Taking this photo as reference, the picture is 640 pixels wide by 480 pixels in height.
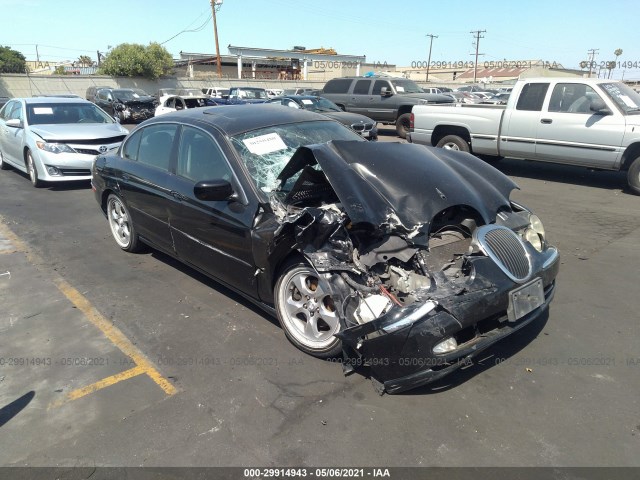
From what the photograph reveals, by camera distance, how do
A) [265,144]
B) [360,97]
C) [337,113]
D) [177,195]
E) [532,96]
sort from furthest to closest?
1. [360,97]
2. [337,113]
3. [532,96]
4. [177,195]
5. [265,144]

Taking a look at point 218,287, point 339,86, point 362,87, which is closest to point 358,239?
point 218,287

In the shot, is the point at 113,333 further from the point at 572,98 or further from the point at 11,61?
the point at 11,61

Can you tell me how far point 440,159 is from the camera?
12.7ft

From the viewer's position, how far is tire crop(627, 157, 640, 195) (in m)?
7.84

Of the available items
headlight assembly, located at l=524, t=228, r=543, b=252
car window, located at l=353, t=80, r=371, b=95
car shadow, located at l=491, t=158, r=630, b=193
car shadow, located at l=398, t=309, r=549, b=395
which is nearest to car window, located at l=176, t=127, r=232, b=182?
car shadow, located at l=398, t=309, r=549, b=395

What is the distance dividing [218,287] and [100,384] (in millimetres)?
1576

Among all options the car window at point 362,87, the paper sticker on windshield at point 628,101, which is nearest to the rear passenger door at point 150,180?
the paper sticker on windshield at point 628,101

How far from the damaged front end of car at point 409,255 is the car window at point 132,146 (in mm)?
2253

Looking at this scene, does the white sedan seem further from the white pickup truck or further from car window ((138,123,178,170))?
car window ((138,123,178,170))

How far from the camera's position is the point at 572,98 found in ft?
28.1

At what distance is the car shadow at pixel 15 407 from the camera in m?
2.85

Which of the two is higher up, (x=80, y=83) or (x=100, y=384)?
(x=80, y=83)

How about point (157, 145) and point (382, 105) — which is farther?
A: point (382, 105)

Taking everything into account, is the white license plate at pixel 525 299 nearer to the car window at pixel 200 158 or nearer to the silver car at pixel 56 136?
the car window at pixel 200 158
